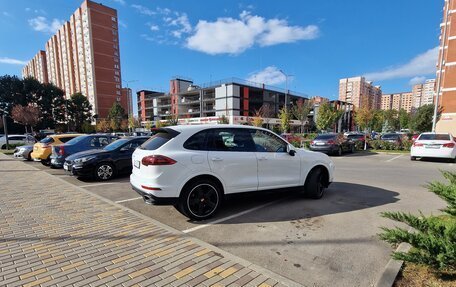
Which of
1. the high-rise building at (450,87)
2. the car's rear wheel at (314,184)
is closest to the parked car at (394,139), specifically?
the car's rear wheel at (314,184)

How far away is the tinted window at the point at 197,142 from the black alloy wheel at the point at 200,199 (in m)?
0.62

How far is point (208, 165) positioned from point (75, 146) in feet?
25.8

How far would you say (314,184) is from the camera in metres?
5.77

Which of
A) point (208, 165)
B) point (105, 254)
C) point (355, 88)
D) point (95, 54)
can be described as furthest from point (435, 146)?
point (355, 88)

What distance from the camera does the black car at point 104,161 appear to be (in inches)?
309

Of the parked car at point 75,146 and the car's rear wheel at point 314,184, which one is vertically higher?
the parked car at point 75,146

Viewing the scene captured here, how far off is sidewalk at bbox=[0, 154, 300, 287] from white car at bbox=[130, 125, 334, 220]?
69 centimetres

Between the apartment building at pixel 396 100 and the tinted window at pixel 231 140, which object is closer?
the tinted window at pixel 231 140

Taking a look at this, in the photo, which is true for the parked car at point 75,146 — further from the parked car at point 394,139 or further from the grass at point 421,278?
the parked car at point 394,139

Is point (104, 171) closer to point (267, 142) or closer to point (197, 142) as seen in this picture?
point (197, 142)

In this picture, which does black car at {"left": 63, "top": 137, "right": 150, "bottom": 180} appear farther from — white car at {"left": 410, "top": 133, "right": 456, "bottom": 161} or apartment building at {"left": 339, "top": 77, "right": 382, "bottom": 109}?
apartment building at {"left": 339, "top": 77, "right": 382, "bottom": 109}

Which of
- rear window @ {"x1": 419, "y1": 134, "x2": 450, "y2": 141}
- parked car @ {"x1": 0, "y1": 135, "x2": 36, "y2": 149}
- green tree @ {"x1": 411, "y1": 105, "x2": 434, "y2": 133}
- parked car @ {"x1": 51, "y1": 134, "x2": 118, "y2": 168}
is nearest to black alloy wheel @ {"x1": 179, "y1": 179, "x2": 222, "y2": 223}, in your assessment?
parked car @ {"x1": 51, "y1": 134, "x2": 118, "y2": 168}

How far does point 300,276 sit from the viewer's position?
286 cm

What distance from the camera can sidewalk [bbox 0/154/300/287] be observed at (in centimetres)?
272
